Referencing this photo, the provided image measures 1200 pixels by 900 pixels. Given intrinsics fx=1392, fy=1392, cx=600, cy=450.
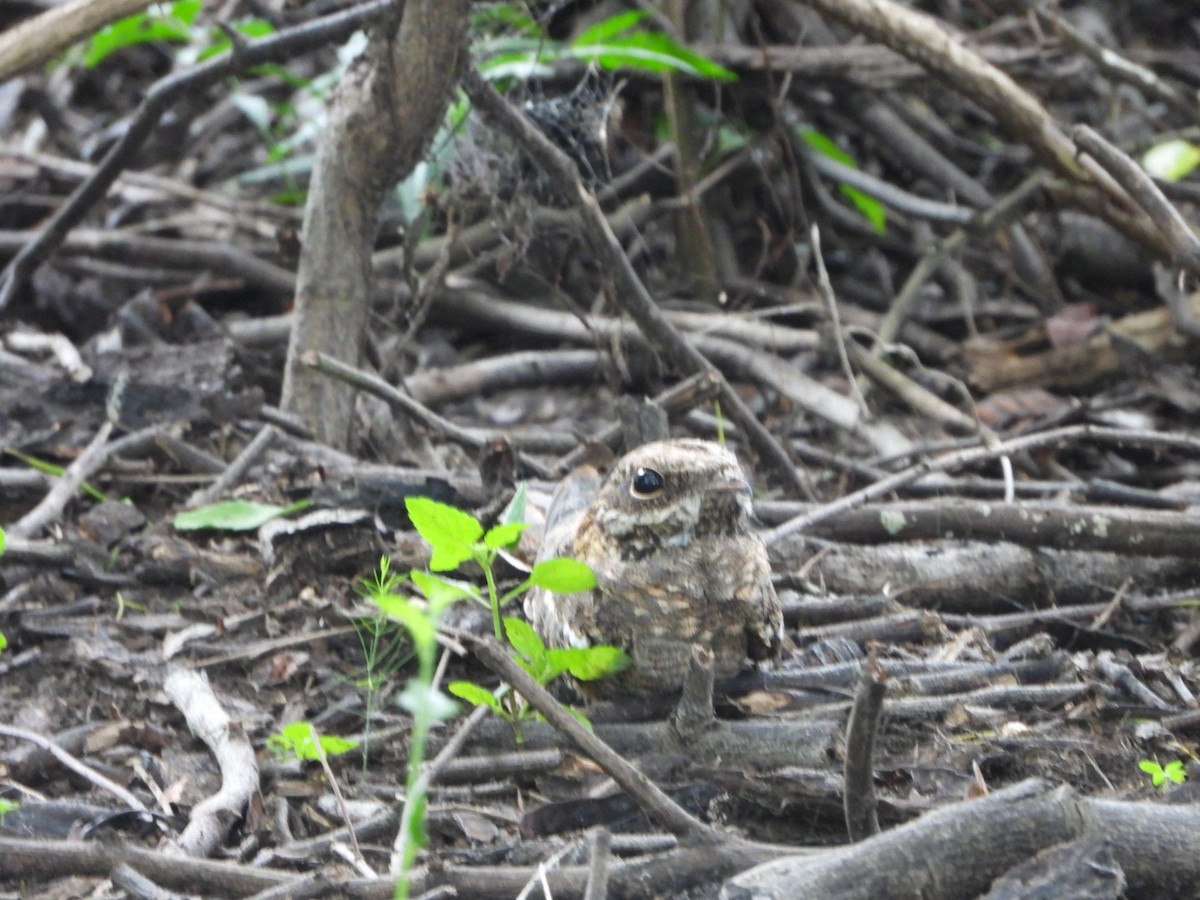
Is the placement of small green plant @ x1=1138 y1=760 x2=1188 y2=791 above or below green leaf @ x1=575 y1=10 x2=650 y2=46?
below

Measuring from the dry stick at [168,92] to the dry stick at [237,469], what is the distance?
3.46ft

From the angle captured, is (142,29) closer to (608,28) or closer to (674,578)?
(608,28)

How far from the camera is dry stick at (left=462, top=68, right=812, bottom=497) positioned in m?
3.56

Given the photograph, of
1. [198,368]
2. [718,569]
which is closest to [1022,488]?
[718,569]

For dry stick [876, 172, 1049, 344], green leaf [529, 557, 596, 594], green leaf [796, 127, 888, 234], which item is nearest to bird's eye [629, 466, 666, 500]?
green leaf [529, 557, 596, 594]

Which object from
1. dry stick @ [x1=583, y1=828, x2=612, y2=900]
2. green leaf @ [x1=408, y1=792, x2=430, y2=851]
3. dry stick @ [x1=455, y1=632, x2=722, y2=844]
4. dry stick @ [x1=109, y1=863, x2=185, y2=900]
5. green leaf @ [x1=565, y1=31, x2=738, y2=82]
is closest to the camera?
green leaf @ [x1=408, y1=792, x2=430, y2=851]

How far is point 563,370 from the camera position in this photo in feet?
16.5

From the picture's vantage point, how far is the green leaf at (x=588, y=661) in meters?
2.44

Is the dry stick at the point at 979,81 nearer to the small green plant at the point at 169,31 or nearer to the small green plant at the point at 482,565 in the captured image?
A: the small green plant at the point at 169,31

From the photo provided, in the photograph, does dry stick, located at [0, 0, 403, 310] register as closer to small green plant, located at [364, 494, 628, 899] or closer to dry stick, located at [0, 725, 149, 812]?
small green plant, located at [364, 494, 628, 899]

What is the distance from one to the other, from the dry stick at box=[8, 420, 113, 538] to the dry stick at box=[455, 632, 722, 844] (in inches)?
77.3

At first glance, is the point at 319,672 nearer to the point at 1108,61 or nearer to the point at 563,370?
the point at 563,370

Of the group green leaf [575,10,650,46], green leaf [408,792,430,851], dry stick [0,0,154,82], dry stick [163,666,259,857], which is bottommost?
dry stick [163,666,259,857]

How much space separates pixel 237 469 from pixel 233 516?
260 millimetres
